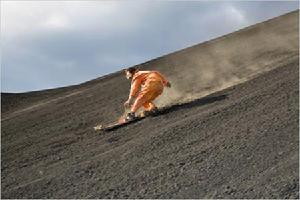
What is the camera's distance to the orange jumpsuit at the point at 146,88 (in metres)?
15.0

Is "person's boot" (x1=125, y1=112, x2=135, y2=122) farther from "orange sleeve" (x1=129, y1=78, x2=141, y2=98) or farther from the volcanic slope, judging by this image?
"orange sleeve" (x1=129, y1=78, x2=141, y2=98)

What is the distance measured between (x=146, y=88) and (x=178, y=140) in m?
2.77

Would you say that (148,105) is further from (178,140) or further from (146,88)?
(178,140)

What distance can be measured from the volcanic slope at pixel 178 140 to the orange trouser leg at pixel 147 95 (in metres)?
0.42

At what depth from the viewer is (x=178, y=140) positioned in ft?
40.9

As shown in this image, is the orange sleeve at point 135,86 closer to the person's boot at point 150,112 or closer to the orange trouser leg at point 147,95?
the orange trouser leg at point 147,95

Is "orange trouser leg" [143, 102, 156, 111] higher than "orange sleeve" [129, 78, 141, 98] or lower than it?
lower

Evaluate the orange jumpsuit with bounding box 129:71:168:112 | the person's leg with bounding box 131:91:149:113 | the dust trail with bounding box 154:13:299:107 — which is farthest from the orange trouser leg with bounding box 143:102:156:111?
the dust trail with bounding box 154:13:299:107

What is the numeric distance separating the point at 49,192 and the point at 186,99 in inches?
244

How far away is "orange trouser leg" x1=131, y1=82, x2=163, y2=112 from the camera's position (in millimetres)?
14977

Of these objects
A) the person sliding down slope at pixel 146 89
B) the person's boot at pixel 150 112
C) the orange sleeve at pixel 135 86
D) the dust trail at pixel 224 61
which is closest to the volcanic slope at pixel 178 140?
the dust trail at pixel 224 61

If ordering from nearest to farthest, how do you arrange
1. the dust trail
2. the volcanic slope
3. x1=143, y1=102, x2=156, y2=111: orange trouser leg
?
1. the volcanic slope
2. x1=143, y1=102, x2=156, y2=111: orange trouser leg
3. the dust trail

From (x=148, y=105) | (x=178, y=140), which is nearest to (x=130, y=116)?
(x=148, y=105)

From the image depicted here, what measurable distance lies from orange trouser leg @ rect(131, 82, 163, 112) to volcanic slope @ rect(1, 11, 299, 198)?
425 mm
